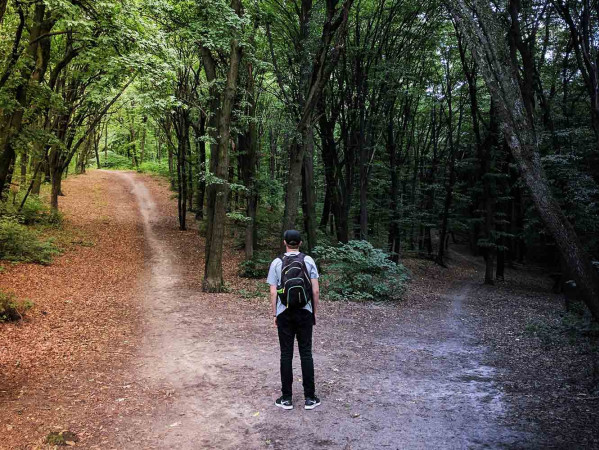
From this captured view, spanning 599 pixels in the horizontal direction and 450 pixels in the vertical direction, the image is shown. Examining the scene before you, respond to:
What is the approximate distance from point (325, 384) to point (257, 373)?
1.05 meters

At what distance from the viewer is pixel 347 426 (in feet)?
14.1

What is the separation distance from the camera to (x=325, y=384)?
18.1 ft

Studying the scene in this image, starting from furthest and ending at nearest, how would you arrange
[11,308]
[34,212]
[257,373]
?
1. [34,212]
2. [11,308]
3. [257,373]

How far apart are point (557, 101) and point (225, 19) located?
48.9 ft

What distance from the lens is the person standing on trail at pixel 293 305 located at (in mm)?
4426

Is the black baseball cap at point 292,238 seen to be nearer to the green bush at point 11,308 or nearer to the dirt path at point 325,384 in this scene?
the dirt path at point 325,384

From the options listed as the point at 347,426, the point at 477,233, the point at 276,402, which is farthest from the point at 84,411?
the point at 477,233

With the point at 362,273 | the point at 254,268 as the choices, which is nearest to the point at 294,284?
the point at 362,273

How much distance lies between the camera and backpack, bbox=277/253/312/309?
4.39 metres

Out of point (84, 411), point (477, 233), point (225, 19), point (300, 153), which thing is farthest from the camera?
point (477, 233)

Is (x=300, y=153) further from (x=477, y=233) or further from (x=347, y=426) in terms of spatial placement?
(x=477, y=233)

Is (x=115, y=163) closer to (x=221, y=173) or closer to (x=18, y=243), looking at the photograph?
(x=18, y=243)

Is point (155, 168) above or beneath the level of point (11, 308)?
above

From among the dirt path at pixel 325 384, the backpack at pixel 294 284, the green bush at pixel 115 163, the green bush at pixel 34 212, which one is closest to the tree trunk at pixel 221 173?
the dirt path at pixel 325 384
